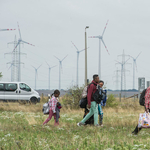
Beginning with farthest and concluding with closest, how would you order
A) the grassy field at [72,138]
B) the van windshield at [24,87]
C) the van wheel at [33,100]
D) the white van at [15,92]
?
the van wheel at [33,100], the van windshield at [24,87], the white van at [15,92], the grassy field at [72,138]

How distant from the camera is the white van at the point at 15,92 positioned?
85.1 feet

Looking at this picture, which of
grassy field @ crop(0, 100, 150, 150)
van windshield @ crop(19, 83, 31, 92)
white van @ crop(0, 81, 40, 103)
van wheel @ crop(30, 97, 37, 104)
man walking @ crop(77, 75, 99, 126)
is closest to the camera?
grassy field @ crop(0, 100, 150, 150)

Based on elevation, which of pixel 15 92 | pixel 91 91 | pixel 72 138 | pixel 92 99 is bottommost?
pixel 72 138

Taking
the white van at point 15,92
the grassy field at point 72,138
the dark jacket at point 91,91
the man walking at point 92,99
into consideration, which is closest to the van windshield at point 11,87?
the white van at point 15,92

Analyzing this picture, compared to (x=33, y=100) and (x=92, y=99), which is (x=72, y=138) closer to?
(x=92, y=99)

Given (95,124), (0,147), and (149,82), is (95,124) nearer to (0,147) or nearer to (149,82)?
(0,147)

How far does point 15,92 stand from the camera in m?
26.1

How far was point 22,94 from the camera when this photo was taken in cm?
2636

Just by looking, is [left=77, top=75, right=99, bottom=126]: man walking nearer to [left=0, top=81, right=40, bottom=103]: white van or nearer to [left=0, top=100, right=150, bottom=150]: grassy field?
[left=0, top=100, right=150, bottom=150]: grassy field

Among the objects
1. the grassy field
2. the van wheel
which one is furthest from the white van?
the grassy field

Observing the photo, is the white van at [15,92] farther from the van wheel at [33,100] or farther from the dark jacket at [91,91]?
the dark jacket at [91,91]

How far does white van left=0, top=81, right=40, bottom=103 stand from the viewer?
25953 millimetres

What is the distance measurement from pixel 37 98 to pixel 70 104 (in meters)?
5.90

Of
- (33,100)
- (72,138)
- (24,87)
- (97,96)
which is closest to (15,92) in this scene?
(24,87)
